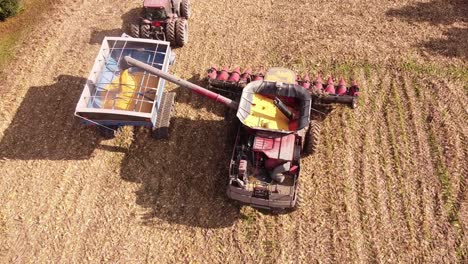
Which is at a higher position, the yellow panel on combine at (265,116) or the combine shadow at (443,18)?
the combine shadow at (443,18)

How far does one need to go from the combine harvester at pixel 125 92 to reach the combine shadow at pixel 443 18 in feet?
34.3

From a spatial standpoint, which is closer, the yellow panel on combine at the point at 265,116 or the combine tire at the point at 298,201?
the yellow panel on combine at the point at 265,116

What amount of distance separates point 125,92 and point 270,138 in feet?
16.0

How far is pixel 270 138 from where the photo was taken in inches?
388

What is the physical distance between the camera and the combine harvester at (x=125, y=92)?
10414 millimetres

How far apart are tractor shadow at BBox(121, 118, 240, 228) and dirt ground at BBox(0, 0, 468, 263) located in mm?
42

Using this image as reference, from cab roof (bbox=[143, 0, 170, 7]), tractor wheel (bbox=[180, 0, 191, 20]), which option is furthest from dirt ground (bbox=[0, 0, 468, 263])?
cab roof (bbox=[143, 0, 170, 7])

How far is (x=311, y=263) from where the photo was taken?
31.9 feet

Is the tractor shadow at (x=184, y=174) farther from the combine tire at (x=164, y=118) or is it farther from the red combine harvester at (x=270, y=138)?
the red combine harvester at (x=270, y=138)

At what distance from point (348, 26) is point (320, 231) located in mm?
9423

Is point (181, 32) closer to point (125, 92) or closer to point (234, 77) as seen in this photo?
point (234, 77)

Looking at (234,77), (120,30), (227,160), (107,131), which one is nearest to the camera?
(227,160)

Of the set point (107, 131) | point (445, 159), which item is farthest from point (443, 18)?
point (107, 131)

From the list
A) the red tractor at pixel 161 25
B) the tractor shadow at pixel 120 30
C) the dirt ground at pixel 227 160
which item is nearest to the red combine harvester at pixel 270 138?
the dirt ground at pixel 227 160
